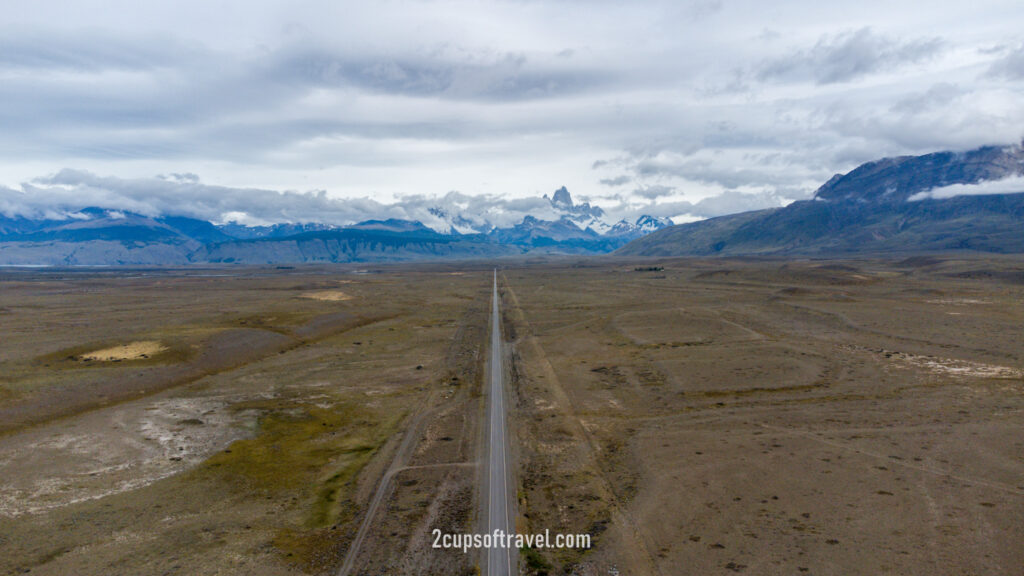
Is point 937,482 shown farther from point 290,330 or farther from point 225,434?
point 290,330

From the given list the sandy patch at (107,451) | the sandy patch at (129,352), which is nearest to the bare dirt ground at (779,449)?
the sandy patch at (107,451)

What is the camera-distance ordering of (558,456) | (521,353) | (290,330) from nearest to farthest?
1. (558,456)
2. (521,353)
3. (290,330)

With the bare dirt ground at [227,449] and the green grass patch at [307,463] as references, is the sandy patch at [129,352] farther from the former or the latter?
the green grass patch at [307,463]

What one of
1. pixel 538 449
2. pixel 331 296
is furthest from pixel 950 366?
pixel 331 296

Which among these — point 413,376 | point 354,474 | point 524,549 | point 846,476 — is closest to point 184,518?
point 354,474

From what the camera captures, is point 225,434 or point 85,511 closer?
point 85,511

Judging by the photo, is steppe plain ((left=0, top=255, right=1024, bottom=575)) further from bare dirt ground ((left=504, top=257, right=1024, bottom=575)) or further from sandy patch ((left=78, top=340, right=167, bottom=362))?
sandy patch ((left=78, top=340, right=167, bottom=362))

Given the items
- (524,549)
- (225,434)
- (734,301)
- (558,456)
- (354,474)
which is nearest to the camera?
(524,549)
